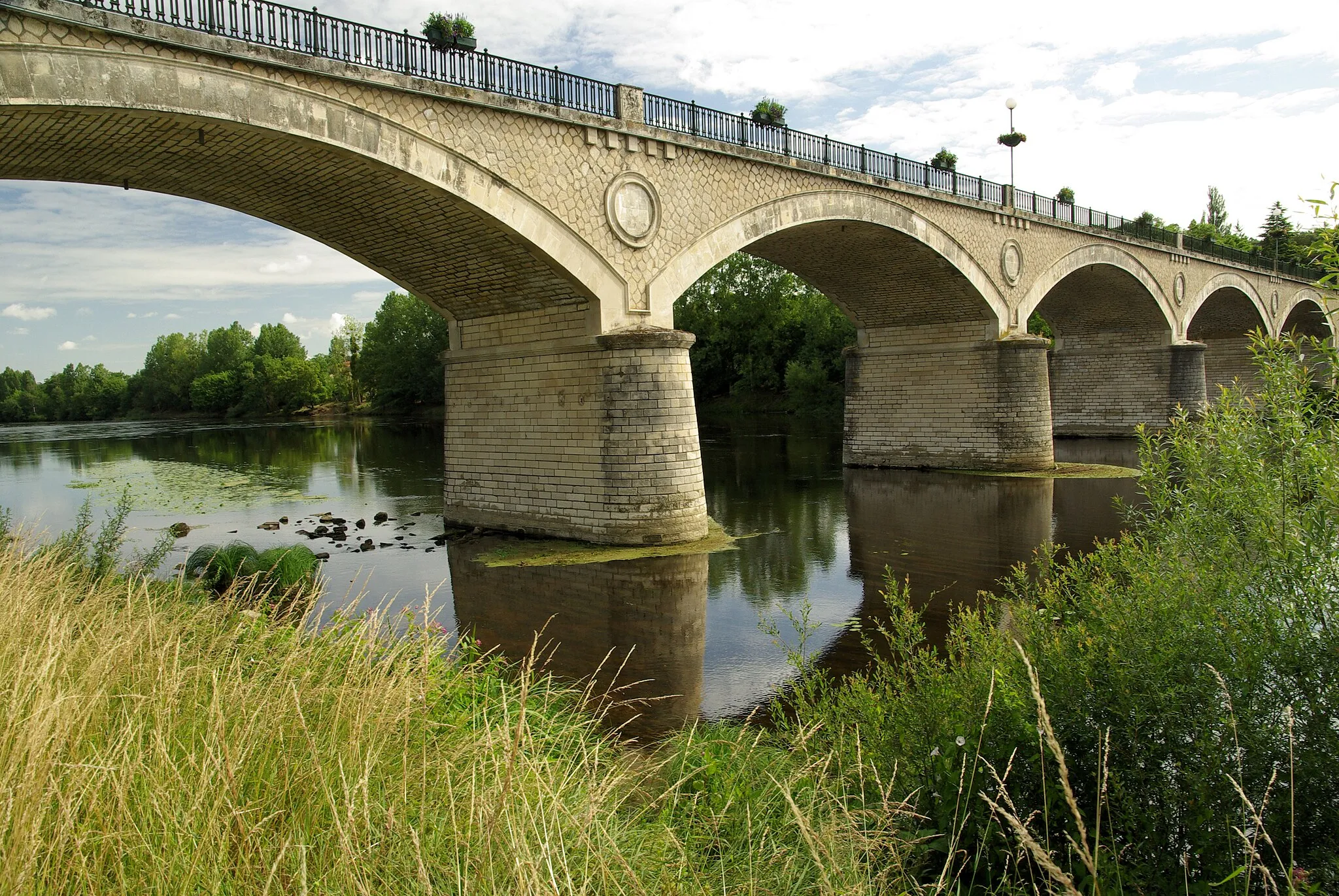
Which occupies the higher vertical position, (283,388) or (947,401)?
(283,388)

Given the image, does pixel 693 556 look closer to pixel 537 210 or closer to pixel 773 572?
pixel 773 572

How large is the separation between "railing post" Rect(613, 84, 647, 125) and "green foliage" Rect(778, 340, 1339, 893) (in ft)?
34.8

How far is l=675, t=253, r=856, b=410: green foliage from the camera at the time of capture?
47000 millimetres

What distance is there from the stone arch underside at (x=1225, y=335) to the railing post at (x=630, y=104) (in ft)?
106

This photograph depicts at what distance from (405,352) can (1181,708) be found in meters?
68.0

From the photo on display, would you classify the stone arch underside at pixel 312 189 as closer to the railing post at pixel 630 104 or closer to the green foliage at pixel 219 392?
the railing post at pixel 630 104

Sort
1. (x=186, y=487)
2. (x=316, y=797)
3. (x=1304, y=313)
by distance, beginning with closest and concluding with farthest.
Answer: (x=316, y=797)
(x=186, y=487)
(x=1304, y=313)

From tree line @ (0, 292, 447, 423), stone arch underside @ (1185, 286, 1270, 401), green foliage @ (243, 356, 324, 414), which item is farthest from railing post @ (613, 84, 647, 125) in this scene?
green foliage @ (243, 356, 324, 414)

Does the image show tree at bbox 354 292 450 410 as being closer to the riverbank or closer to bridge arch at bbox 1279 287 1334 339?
bridge arch at bbox 1279 287 1334 339

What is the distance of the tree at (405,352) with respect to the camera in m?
65.6

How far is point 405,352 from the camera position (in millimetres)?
67250

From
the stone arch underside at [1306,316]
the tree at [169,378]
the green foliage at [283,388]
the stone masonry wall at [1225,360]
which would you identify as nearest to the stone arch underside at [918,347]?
the stone masonry wall at [1225,360]

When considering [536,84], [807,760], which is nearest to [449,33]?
[536,84]

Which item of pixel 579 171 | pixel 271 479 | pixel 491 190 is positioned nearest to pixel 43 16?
pixel 491 190
